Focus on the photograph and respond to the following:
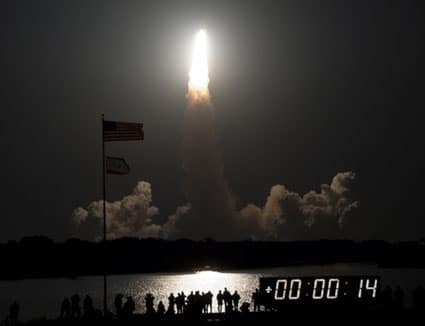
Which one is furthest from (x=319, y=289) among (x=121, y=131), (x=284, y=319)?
(x=121, y=131)

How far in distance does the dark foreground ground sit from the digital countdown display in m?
1.24

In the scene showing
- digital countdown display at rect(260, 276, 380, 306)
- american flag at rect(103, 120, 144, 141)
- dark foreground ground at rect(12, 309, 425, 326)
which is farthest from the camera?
american flag at rect(103, 120, 144, 141)

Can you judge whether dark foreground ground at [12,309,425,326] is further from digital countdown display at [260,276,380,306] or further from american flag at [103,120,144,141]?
american flag at [103,120,144,141]

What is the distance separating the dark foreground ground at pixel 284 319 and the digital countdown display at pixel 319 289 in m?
1.24

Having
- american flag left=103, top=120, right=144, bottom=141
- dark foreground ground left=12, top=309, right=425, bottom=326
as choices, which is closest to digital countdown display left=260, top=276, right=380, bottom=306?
dark foreground ground left=12, top=309, right=425, bottom=326

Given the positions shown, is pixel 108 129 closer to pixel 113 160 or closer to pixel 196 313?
pixel 113 160

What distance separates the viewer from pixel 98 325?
207 feet

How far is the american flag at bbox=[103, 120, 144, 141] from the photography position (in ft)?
235

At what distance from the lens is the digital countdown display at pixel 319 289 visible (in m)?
68.9

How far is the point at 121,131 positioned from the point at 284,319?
55.2 ft

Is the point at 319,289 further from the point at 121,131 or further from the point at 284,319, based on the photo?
the point at 121,131

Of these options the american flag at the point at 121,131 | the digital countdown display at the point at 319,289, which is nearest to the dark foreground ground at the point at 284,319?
the digital countdown display at the point at 319,289

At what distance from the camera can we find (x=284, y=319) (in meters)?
65.6

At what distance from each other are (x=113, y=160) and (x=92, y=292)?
9515cm
